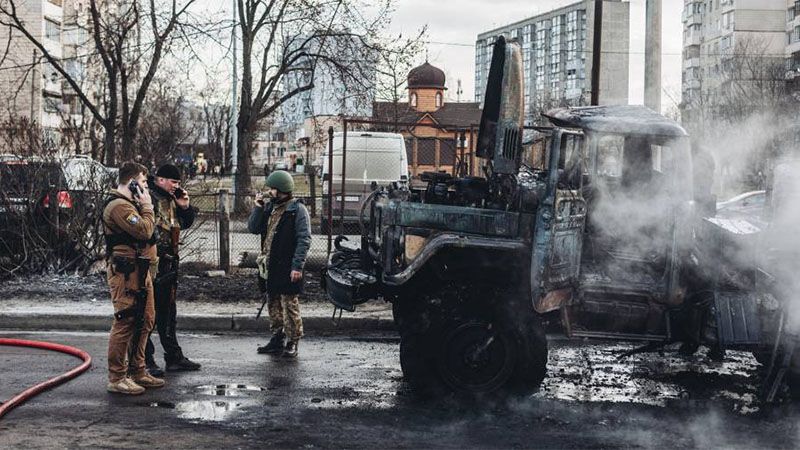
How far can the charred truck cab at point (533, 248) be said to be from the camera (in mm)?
7344

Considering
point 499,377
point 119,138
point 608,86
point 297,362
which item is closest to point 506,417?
point 499,377

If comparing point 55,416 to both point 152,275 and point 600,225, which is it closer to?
point 152,275

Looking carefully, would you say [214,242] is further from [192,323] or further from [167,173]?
[167,173]

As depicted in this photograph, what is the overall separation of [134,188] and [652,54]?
13.3 metres

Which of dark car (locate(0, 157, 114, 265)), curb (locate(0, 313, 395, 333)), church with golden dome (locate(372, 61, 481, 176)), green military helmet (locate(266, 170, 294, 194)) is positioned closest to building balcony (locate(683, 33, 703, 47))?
church with golden dome (locate(372, 61, 481, 176))

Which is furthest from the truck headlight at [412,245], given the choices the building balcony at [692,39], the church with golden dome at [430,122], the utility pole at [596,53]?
the building balcony at [692,39]

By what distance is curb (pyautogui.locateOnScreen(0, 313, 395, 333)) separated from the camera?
10727 mm

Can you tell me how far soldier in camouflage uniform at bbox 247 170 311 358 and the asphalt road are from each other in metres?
0.29

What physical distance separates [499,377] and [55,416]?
3331 mm

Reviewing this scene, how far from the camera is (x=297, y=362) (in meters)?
8.72

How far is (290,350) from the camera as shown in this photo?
902 cm

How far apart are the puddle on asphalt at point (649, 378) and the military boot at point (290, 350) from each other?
2.44 metres

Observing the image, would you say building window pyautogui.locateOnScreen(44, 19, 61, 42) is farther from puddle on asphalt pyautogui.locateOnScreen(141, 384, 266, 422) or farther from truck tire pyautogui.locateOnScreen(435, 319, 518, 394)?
truck tire pyautogui.locateOnScreen(435, 319, 518, 394)

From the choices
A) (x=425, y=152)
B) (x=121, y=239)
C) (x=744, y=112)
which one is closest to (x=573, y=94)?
(x=744, y=112)
